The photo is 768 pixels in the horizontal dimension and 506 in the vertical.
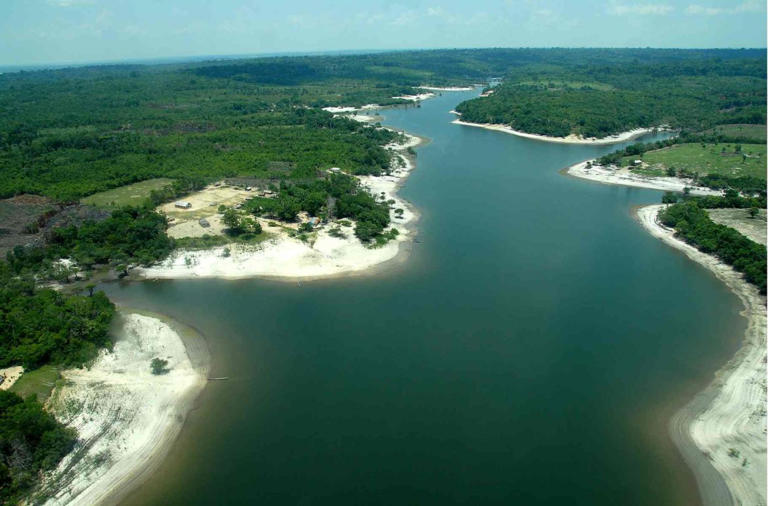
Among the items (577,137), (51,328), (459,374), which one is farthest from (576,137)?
(51,328)

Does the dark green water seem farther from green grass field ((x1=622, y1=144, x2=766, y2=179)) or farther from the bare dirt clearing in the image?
green grass field ((x1=622, y1=144, x2=766, y2=179))

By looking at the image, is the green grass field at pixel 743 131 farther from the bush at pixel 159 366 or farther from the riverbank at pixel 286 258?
the bush at pixel 159 366

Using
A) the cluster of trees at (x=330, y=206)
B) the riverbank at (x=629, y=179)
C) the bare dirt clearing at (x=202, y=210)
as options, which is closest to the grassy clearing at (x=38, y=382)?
the bare dirt clearing at (x=202, y=210)

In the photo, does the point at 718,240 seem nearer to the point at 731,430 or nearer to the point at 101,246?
the point at 731,430

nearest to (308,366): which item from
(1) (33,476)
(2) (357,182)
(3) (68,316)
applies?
(1) (33,476)

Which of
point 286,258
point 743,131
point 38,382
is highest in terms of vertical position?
point 743,131
